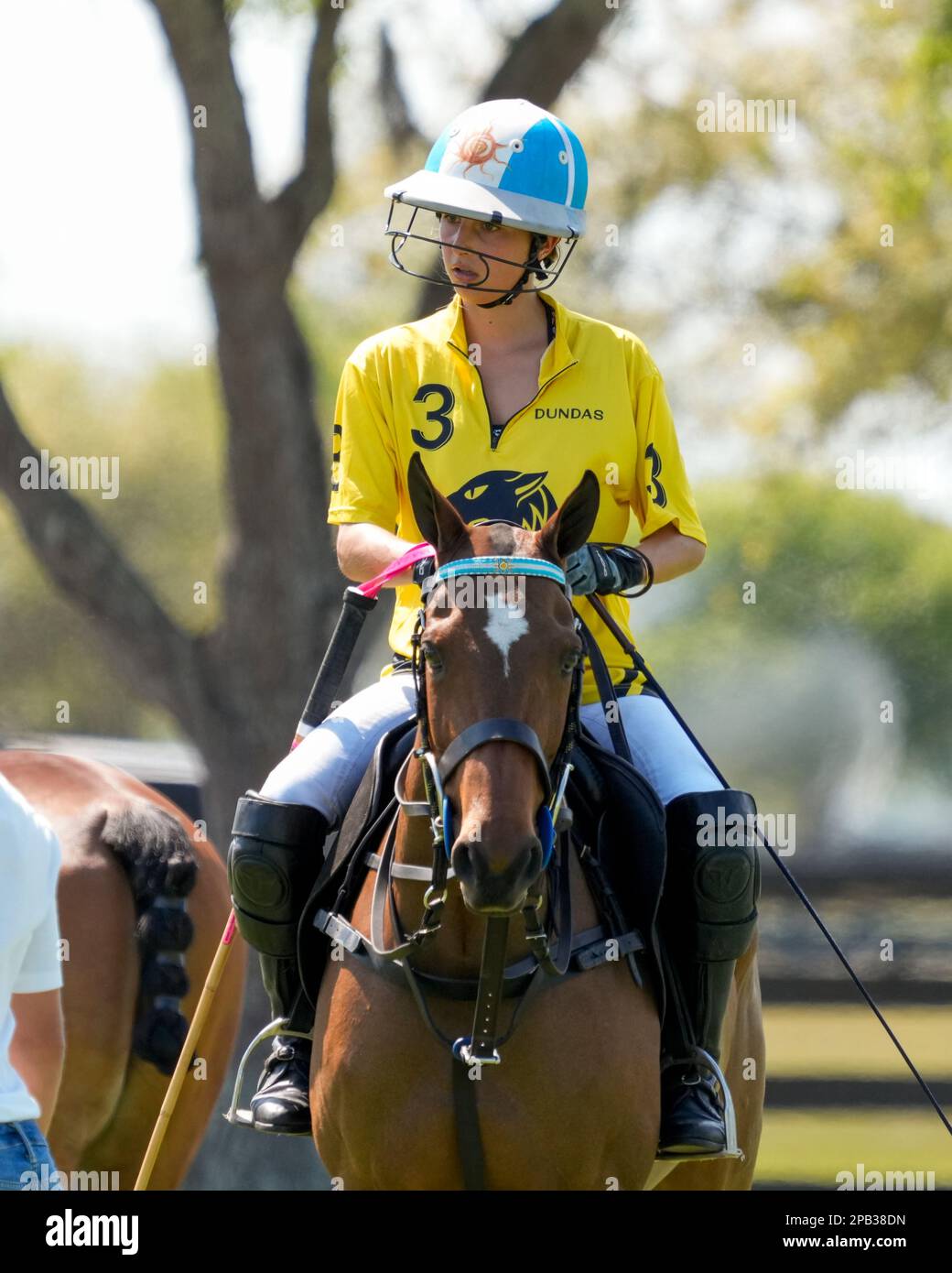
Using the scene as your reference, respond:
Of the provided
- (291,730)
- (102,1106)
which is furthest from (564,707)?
(291,730)

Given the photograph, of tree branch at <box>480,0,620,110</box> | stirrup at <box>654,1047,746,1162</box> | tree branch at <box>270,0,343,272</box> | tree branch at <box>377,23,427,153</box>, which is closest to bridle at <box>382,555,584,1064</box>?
stirrup at <box>654,1047,746,1162</box>

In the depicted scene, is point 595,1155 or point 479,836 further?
point 595,1155

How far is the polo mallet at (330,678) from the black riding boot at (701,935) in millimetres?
970

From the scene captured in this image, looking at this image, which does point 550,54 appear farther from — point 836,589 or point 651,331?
point 836,589

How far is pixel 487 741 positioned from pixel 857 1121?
10.2 metres

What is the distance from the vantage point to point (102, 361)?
123 feet

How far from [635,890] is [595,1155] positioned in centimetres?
67

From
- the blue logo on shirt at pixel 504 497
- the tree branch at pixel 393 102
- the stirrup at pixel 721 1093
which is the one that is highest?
the tree branch at pixel 393 102

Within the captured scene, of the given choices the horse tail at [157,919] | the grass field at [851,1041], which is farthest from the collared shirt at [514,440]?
the grass field at [851,1041]

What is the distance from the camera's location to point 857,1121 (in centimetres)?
Result: 1291

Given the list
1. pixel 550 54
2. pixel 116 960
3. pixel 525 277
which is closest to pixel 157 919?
pixel 116 960

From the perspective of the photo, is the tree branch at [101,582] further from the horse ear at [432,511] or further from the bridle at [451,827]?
the horse ear at [432,511]

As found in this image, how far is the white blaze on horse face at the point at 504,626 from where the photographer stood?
148 inches

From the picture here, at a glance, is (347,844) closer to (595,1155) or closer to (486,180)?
(595,1155)
